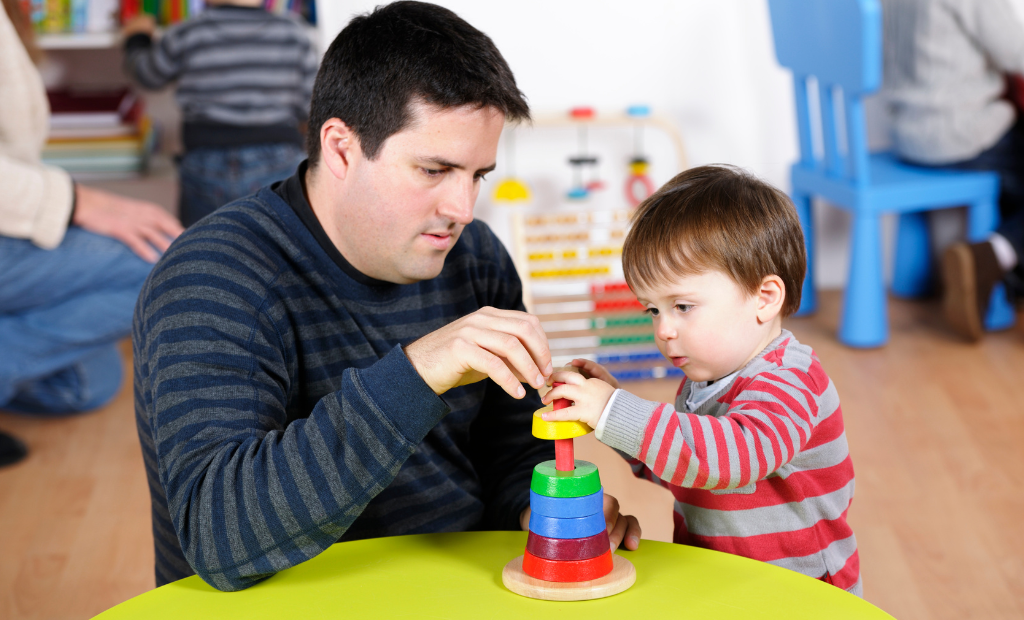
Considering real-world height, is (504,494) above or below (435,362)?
below

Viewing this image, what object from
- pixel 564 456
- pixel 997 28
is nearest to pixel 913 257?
pixel 997 28

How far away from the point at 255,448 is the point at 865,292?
2470 mm

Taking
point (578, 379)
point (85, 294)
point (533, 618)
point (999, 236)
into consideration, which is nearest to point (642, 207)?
point (578, 379)

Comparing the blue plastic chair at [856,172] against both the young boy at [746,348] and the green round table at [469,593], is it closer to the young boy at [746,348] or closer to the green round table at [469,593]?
the young boy at [746,348]

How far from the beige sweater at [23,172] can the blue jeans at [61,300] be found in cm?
4

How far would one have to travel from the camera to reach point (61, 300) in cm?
229

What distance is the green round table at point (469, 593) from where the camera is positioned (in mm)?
828

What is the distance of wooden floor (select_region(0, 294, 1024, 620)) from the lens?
1.82m

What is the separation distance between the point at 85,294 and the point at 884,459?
6.36 ft

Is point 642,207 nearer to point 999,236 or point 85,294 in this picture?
point 85,294

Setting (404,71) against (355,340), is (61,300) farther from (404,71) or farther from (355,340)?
(404,71)

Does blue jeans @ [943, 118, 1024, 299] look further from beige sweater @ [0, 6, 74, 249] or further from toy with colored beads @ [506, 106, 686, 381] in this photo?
beige sweater @ [0, 6, 74, 249]

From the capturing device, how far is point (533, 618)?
0.81 meters

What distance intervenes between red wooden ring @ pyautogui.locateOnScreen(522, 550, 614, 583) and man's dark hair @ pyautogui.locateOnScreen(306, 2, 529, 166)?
51 cm
